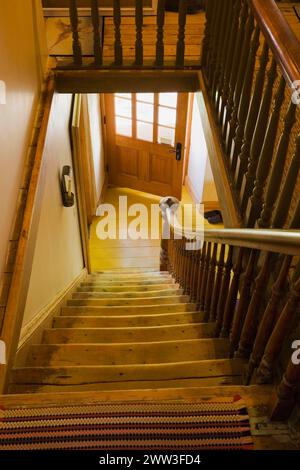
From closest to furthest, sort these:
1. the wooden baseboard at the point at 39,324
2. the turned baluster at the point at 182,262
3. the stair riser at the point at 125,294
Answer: the wooden baseboard at the point at 39,324 < the stair riser at the point at 125,294 < the turned baluster at the point at 182,262

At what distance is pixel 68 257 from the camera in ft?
10.6

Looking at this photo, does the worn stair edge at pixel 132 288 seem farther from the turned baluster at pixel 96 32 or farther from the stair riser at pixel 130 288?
the turned baluster at pixel 96 32

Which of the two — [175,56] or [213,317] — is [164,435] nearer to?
[213,317]

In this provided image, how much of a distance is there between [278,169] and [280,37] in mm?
446

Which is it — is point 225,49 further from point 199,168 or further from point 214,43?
point 199,168

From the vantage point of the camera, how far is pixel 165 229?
13.4 feet

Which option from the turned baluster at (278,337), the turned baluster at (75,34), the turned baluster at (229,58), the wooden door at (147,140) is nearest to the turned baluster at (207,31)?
the turned baluster at (229,58)

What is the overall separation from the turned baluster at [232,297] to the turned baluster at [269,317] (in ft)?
1.25

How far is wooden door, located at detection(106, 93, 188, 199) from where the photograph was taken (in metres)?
5.04

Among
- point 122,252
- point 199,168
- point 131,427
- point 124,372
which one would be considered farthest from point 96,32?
point 199,168

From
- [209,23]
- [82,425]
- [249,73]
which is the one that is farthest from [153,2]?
[82,425]

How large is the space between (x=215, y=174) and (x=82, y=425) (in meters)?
1.63

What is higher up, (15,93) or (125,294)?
(15,93)

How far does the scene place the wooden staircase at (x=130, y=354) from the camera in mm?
1580
